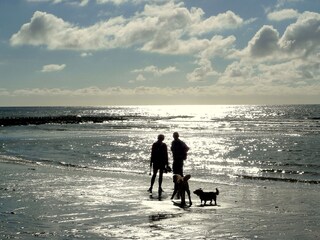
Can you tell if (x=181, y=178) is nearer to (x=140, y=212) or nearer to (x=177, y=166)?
(x=177, y=166)

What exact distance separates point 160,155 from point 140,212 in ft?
11.0

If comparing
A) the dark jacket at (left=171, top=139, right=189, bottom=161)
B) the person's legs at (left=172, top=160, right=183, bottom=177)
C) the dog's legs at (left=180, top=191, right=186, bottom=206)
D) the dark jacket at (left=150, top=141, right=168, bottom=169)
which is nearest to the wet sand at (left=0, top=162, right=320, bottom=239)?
the dog's legs at (left=180, top=191, right=186, bottom=206)

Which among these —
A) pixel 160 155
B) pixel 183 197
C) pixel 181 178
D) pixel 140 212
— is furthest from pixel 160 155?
pixel 140 212

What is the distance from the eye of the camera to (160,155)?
49.0 feet

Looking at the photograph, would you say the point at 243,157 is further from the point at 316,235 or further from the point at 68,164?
the point at 316,235

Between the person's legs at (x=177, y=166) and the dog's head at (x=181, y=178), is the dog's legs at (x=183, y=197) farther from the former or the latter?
the person's legs at (x=177, y=166)

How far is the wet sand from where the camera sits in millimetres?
9766

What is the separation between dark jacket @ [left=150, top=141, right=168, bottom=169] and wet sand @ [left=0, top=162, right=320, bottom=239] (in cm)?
104

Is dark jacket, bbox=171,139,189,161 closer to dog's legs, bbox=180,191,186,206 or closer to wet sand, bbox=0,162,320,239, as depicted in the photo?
wet sand, bbox=0,162,320,239

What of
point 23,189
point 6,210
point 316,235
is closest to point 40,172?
point 23,189

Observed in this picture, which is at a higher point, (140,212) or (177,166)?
(177,166)

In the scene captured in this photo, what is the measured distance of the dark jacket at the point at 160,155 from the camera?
48.8 feet

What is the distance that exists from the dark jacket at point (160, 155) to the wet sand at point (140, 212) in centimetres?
104

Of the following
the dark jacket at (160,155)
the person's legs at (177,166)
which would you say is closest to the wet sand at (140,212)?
the person's legs at (177,166)
